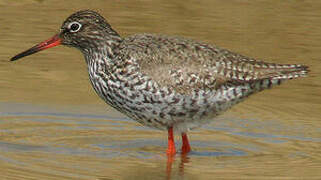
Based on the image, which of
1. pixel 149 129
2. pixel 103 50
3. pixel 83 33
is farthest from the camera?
pixel 149 129

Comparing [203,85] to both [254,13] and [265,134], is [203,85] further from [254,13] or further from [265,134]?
[254,13]

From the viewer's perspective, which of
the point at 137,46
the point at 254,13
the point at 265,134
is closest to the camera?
the point at 137,46

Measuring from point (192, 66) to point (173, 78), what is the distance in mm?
329

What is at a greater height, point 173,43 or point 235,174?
point 173,43

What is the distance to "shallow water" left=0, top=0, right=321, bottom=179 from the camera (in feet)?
42.3

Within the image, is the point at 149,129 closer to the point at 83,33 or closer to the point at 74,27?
the point at 83,33

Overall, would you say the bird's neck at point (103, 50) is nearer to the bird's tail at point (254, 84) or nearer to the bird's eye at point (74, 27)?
the bird's eye at point (74, 27)

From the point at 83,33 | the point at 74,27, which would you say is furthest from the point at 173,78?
the point at 74,27

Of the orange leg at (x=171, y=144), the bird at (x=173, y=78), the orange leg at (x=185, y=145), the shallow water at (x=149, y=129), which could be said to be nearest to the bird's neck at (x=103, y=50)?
the bird at (x=173, y=78)

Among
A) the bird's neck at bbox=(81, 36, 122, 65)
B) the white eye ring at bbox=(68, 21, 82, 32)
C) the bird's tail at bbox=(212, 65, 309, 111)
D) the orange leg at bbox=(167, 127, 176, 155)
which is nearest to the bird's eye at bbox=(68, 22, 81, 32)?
the white eye ring at bbox=(68, 21, 82, 32)

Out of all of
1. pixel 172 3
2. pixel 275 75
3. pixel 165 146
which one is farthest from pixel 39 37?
pixel 275 75

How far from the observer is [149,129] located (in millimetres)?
14961

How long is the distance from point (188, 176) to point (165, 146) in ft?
5.26

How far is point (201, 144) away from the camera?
560 inches
